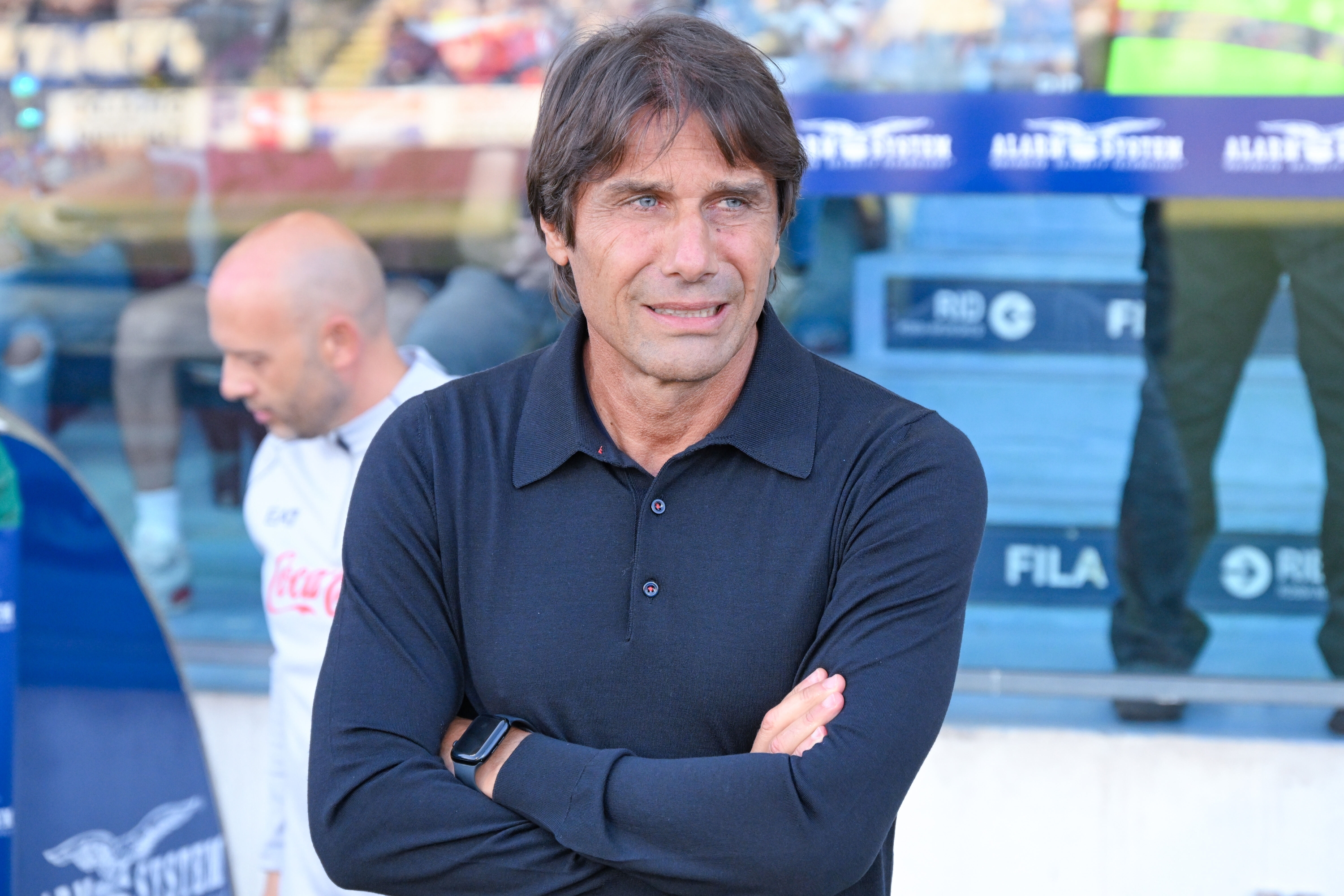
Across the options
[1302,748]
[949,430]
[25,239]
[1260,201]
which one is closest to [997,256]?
[1260,201]

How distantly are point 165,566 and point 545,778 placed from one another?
304 cm

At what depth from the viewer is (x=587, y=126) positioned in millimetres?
1593

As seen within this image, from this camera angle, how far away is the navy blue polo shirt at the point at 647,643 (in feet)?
4.93

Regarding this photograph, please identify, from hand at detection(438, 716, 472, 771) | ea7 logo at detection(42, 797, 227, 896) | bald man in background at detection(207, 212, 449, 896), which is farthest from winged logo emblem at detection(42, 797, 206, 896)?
hand at detection(438, 716, 472, 771)

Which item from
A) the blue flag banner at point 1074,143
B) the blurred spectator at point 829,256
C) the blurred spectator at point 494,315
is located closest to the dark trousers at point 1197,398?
the blue flag banner at point 1074,143

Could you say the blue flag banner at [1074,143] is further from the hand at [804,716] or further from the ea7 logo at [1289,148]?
the hand at [804,716]

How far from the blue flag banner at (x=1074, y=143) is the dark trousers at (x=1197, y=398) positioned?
0.52ft

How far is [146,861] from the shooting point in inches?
98.2

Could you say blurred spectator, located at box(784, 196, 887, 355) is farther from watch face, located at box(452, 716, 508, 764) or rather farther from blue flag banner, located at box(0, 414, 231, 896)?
watch face, located at box(452, 716, 508, 764)

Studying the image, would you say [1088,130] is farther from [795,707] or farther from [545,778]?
[545,778]

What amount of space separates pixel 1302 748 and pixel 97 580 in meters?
2.83

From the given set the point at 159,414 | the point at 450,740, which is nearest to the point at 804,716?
the point at 450,740

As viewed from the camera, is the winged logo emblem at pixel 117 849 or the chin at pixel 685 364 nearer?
the chin at pixel 685 364

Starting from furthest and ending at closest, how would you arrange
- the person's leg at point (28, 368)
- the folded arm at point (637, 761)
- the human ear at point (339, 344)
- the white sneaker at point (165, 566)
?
the person's leg at point (28, 368) → the white sneaker at point (165, 566) → the human ear at point (339, 344) → the folded arm at point (637, 761)
